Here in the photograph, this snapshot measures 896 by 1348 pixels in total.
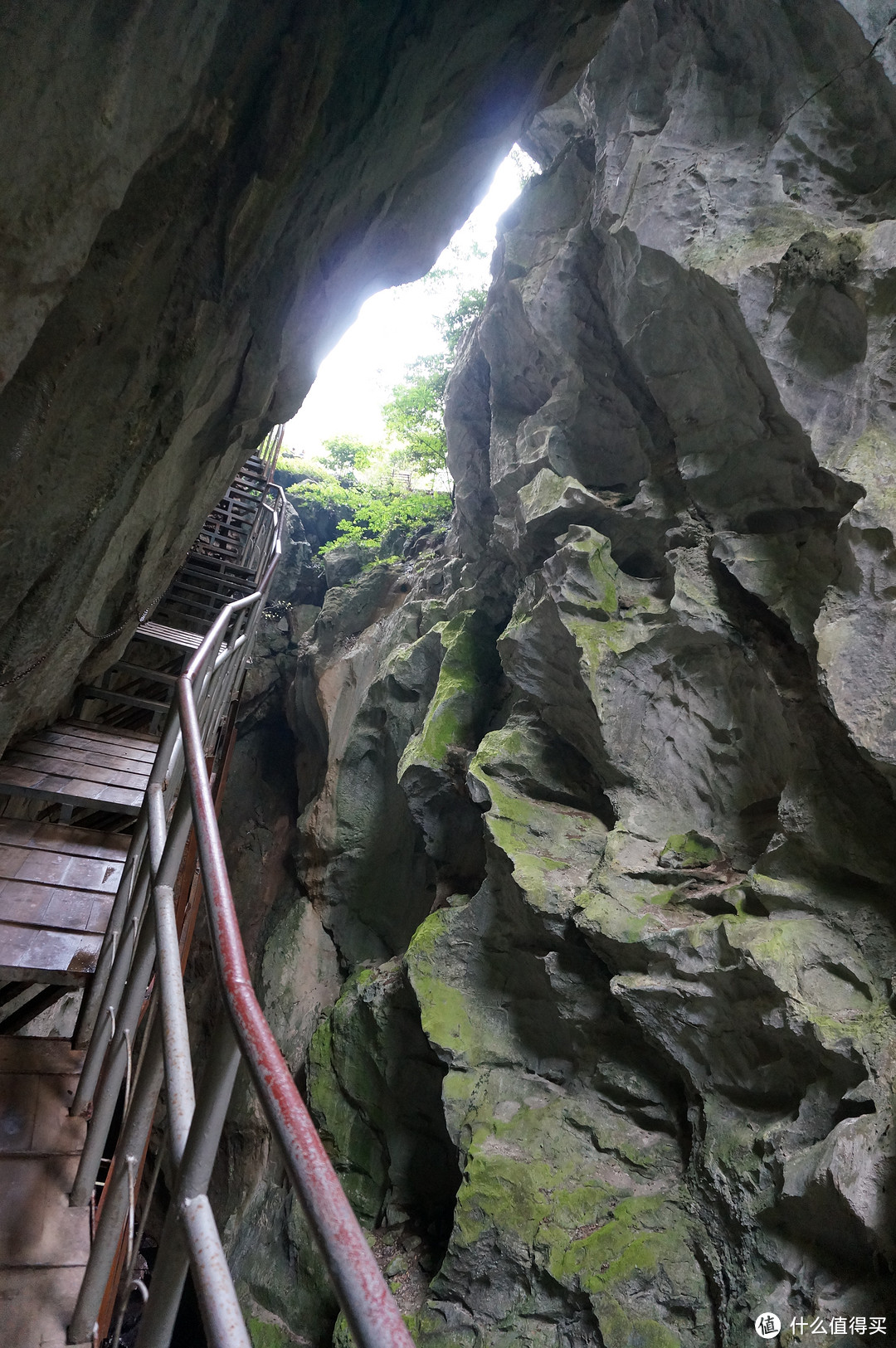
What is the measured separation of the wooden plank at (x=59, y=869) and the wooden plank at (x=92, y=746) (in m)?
1.34

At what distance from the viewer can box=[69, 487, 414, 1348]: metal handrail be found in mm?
872

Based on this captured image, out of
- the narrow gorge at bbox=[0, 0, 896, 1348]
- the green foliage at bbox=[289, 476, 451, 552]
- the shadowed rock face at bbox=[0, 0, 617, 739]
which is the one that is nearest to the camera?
the shadowed rock face at bbox=[0, 0, 617, 739]

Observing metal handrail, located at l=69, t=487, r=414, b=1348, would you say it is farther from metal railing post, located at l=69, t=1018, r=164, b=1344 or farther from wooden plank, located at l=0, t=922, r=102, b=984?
wooden plank, located at l=0, t=922, r=102, b=984

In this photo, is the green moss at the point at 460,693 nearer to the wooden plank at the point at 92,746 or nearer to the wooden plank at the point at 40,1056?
the wooden plank at the point at 92,746

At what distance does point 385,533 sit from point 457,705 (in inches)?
226

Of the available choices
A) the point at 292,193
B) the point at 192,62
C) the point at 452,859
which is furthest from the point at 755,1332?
the point at 292,193

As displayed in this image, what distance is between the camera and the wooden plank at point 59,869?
330 centimetres

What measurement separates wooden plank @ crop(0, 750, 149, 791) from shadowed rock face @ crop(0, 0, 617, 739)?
298mm

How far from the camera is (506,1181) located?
5.11 meters

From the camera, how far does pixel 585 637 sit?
6.80 meters

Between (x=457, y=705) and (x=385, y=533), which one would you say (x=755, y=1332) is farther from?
(x=385, y=533)

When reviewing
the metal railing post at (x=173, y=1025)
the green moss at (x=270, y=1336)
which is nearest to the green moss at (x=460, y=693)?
the green moss at (x=270, y=1336)

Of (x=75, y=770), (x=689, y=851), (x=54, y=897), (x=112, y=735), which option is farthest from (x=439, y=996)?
(x=54, y=897)

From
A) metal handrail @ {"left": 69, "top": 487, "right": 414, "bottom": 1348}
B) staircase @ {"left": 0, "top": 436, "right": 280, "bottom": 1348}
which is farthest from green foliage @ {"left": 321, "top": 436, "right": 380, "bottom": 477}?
metal handrail @ {"left": 69, "top": 487, "right": 414, "bottom": 1348}
